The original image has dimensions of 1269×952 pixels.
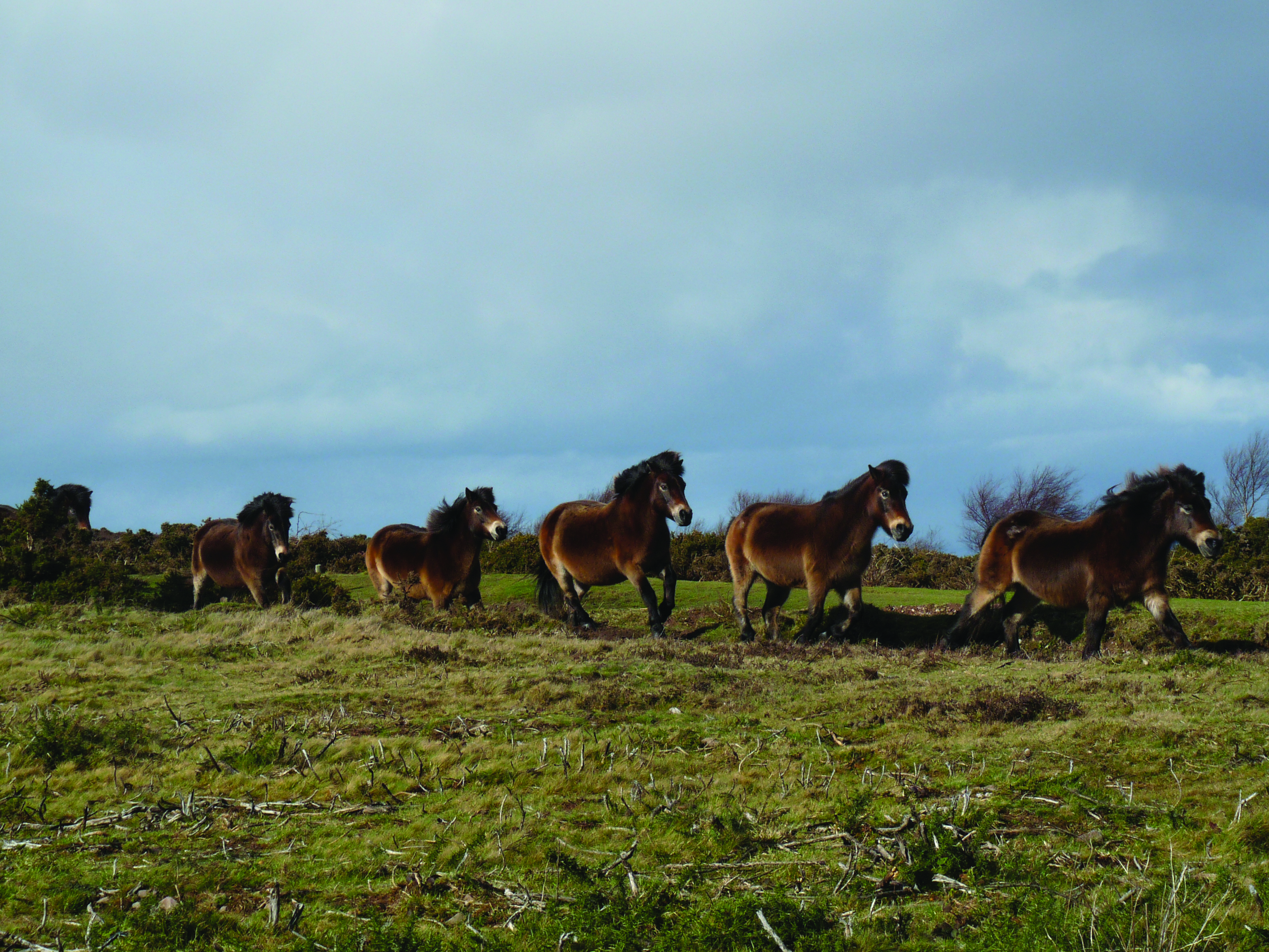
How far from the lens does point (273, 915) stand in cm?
358

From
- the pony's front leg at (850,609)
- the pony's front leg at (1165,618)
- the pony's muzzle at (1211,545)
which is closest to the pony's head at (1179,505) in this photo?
the pony's muzzle at (1211,545)

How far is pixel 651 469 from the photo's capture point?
13953mm

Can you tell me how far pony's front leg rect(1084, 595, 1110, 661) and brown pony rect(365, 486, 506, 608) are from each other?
882 cm

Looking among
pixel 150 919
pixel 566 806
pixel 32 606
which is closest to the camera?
pixel 150 919

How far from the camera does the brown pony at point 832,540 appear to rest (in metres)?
12.5

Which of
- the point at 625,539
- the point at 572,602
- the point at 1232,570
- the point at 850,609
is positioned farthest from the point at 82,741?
the point at 1232,570

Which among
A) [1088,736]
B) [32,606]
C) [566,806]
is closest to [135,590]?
[32,606]

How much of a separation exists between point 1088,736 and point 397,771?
14.3ft

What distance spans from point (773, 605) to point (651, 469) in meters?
2.81

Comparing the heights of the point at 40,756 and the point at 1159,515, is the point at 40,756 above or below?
below

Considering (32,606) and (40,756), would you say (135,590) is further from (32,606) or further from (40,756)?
(40,756)

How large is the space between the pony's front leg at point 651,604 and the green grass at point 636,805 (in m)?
3.53

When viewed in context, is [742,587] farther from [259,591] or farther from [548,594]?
[259,591]

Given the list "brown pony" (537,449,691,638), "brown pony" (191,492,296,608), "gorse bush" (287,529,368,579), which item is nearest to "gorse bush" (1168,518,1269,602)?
"brown pony" (537,449,691,638)
